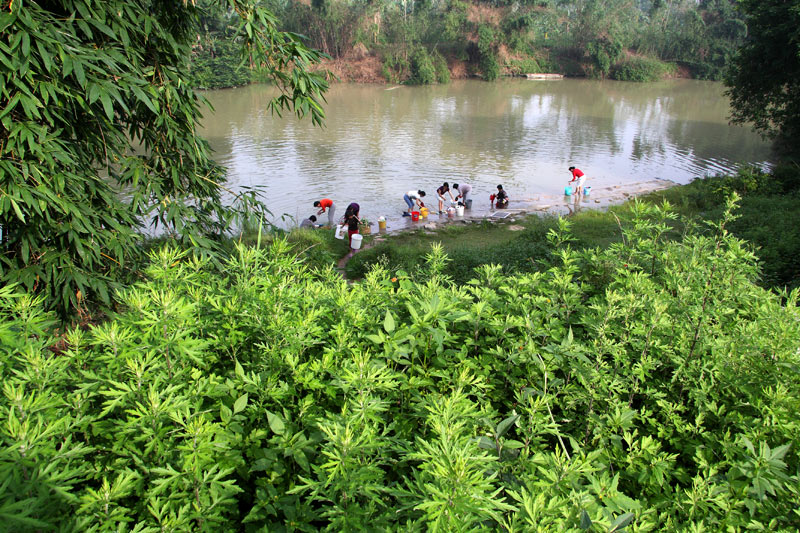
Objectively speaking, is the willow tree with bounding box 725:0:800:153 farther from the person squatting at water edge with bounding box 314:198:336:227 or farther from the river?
the person squatting at water edge with bounding box 314:198:336:227

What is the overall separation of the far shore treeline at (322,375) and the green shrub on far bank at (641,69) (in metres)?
54.1

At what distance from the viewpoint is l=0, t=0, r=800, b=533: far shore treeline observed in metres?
1.39

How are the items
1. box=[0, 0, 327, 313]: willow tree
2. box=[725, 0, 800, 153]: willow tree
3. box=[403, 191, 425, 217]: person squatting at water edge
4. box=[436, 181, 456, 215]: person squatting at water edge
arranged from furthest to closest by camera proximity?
1. box=[725, 0, 800, 153]: willow tree
2. box=[436, 181, 456, 215]: person squatting at water edge
3. box=[403, 191, 425, 217]: person squatting at water edge
4. box=[0, 0, 327, 313]: willow tree

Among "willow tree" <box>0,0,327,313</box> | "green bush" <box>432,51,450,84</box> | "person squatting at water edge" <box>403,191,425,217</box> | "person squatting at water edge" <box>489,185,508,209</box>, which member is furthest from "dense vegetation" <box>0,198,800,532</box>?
"green bush" <box>432,51,450,84</box>

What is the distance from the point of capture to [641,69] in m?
49.6

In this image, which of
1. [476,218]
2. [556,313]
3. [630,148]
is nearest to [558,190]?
[476,218]

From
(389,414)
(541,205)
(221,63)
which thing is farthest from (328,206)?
(221,63)

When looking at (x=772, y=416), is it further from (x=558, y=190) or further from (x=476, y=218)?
(x=558, y=190)

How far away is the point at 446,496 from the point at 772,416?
4.67ft

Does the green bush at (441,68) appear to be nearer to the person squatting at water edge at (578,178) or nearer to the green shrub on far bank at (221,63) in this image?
the green shrub on far bank at (221,63)

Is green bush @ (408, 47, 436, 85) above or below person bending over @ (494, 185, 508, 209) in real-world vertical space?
above

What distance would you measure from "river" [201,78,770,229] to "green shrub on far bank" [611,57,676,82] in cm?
1316

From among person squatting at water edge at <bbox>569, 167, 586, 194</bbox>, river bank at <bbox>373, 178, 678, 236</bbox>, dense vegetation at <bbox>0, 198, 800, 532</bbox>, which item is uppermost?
dense vegetation at <bbox>0, 198, 800, 532</bbox>

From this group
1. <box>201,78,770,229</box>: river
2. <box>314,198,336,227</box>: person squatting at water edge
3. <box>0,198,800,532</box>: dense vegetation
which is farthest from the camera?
<box>201,78,770,229</box>: river
